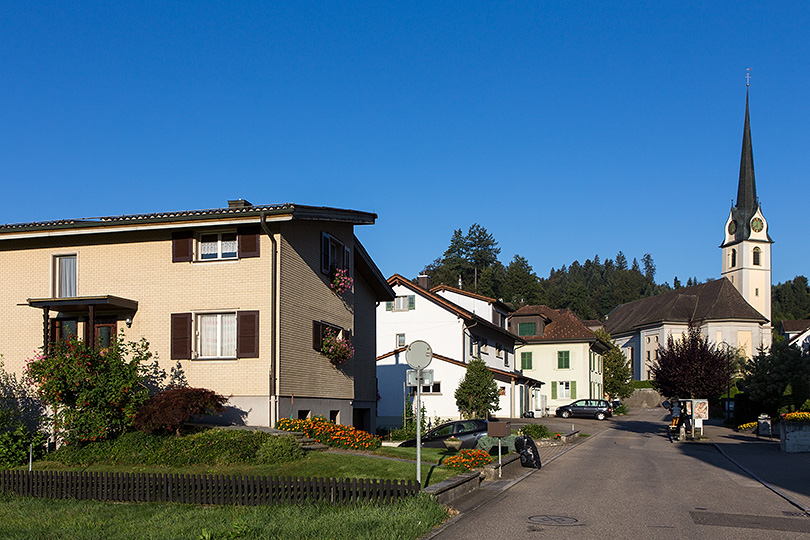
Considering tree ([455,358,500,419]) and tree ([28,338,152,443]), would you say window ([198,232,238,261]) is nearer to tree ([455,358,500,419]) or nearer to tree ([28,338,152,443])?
tree ([28,338,152,443])

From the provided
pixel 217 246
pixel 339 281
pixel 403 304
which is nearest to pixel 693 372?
pixel 403 304

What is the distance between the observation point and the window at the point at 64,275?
2359 centimetres

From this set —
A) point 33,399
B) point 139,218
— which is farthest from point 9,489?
point 139,218

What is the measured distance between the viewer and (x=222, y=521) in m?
12.3

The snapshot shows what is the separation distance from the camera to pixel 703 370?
1419 inches

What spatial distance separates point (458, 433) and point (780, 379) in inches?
804

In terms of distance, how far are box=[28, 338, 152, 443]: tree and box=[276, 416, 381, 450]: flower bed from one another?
3.93 m

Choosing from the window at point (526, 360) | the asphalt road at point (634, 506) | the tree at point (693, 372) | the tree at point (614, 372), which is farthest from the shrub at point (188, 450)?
the tree at point (614, 372)

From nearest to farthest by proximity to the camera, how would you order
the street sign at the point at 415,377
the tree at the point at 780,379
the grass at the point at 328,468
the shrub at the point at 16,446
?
the street sign at the point at 415,377, the grass at the point at 328,468, the shrub at the point at 16,446, the tree at the point at 780,379

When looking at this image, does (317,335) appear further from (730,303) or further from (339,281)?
(730,303)

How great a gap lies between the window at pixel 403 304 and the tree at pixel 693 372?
15158mm

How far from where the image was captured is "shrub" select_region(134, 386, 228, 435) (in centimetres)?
1869

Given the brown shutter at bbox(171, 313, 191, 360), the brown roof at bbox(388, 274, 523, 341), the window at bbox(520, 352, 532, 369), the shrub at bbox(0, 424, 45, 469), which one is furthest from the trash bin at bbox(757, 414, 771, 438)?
the shrub at bbox(0, 424, 45, 469)

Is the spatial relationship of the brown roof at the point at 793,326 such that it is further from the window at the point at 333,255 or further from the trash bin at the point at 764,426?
the window at the point at 333,255
